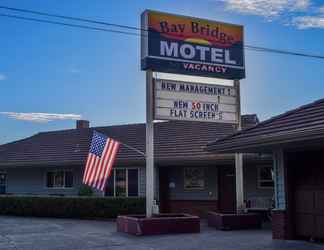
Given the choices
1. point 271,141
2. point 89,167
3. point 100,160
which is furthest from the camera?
point 89,167

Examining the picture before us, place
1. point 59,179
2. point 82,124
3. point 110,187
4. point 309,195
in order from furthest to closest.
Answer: point 82,124
point 59,179
point 110,187
point 309,195

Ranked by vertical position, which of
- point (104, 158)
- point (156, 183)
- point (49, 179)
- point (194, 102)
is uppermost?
point (194, 102)

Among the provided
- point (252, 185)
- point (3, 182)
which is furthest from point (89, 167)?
point (3, 182)

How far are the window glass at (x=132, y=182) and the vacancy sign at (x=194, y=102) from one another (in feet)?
27.0

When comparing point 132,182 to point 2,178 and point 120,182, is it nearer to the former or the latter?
point 120,182

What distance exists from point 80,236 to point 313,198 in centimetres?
718

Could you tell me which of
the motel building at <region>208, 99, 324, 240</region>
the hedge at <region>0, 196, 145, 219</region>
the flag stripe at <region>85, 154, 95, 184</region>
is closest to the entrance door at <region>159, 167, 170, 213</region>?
the hedge at <region>0, 196, 145, 219</region>

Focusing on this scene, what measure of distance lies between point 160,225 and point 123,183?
967cm

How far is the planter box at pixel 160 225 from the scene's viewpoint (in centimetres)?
1619

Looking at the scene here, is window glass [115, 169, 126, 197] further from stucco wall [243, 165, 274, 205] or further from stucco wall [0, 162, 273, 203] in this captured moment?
stucco wall [243, 165, 274, 205]

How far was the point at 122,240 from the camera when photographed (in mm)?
15172

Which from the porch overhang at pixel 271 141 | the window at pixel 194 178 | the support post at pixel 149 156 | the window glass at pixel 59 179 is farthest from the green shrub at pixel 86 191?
the porch overhang at pixel 271 141

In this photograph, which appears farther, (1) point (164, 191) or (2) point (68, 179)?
(2) point (68, 179)

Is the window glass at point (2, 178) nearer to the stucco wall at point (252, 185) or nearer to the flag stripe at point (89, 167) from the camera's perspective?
the flag stripe at point (89, 167)
